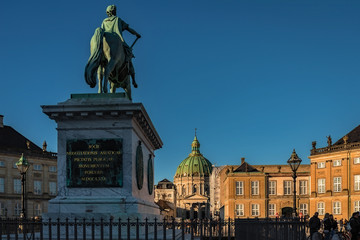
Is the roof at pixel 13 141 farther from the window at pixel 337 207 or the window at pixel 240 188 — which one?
the window at pixel 337 207

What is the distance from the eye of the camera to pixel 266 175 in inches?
3204

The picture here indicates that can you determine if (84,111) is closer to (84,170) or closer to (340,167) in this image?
(84,170)

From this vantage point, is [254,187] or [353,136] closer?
[353,136]

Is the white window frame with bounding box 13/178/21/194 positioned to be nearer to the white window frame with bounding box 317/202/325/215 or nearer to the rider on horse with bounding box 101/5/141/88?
the white window frame with bounding box 317/202/325/215

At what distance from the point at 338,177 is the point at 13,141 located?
44.8 metres

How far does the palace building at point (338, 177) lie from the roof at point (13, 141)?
39.5 meters

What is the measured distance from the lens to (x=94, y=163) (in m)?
14.6

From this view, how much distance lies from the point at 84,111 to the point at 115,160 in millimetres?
1772

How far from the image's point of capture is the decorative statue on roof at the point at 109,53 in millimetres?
16031

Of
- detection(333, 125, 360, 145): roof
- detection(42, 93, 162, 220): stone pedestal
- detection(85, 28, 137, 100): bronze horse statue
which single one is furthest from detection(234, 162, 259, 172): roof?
detection(42, 93, 162, 220): stone pedestal

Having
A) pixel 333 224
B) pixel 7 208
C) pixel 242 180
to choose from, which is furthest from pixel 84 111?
pixel 242 180

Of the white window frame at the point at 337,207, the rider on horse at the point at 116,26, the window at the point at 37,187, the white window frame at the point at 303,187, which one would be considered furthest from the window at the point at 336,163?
the rider on horse at the point at 116,26

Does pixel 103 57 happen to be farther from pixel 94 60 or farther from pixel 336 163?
pixel 336 163

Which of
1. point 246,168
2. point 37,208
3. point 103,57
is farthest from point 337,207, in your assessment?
point 103,57
